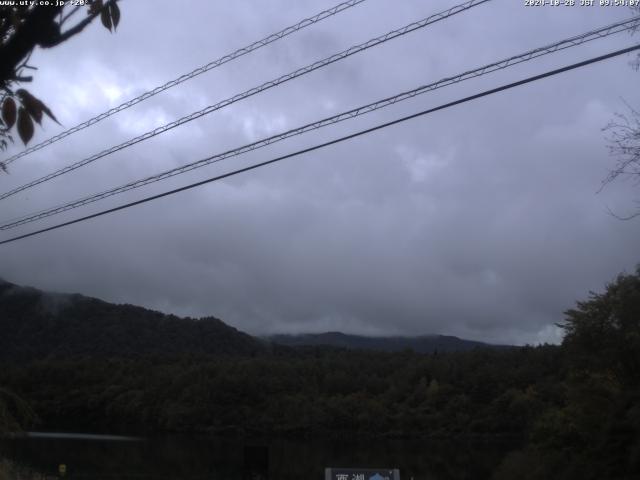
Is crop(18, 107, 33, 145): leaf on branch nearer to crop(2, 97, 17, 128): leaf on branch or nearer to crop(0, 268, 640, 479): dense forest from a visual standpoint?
crop(2, 97, 17, 128): leaf on branch

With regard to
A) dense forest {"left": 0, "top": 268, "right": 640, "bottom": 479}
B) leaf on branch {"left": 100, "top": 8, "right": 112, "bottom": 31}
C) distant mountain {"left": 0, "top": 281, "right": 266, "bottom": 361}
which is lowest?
leaf on branch {"left": 100, "top": 8, "right": 112, "bottom": 31}

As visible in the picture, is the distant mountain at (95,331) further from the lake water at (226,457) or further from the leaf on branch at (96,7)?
the leaf on branch at (96,7)

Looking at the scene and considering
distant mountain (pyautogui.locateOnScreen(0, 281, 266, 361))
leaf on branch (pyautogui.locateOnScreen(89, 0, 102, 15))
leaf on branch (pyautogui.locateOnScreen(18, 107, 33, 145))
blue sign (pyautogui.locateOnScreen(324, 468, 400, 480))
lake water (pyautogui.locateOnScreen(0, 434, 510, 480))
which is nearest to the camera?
leaf on branch (pyautogui.locateOnScreen(18, 107, 33, 145))

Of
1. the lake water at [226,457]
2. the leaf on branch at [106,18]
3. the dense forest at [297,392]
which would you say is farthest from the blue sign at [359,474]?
the dense forest at [297,392]

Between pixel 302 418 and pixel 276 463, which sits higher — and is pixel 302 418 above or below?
above

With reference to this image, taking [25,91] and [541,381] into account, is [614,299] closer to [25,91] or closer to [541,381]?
[25,91]

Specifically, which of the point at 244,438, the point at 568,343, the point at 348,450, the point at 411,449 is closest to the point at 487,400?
the point at 411,449

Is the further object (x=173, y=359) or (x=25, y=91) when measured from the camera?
(x=173, y=359)

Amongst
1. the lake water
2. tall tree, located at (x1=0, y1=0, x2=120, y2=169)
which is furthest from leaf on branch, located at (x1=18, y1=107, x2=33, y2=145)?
the lake water
